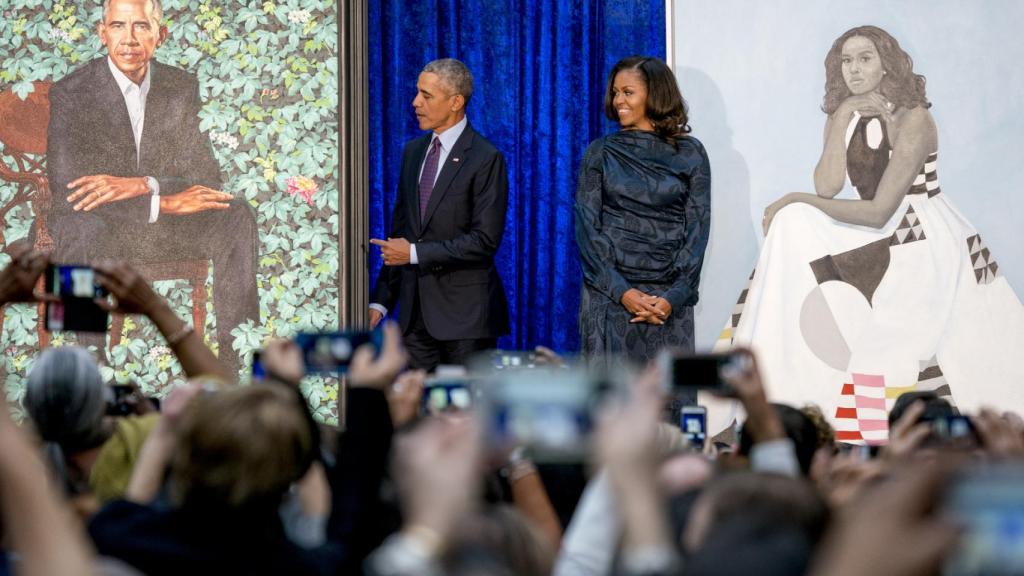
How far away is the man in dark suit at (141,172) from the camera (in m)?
5.25

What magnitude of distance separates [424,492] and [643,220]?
3401 mm

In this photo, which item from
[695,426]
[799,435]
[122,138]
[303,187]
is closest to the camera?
[799,435]

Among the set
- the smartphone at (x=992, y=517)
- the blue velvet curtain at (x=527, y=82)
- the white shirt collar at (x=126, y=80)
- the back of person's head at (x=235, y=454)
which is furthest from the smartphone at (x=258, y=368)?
the white shirt collar at (x=126, y=80)

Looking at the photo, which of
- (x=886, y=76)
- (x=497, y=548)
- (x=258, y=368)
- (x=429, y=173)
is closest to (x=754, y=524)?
(x=497, y=548)

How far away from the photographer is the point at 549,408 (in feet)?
5.34

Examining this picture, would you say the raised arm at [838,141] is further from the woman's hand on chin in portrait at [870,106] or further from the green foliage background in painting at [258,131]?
the green foliage background in painting at [258,131]

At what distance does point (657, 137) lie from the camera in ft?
15.4

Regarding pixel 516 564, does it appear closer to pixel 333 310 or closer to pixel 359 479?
pixel 359 479

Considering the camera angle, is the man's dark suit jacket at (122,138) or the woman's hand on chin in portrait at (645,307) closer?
the woman's hand on chin in portrait at (645,307)

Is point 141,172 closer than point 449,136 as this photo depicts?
No

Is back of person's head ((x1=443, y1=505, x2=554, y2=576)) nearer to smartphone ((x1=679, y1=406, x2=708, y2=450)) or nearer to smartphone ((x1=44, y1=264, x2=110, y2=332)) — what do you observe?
smartphone ((x1=44, y1=264, x2=110, y2=332))

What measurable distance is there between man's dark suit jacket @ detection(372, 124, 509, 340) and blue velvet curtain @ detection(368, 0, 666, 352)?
68cm

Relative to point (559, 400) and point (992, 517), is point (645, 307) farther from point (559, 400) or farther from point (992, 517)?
point (992, 517)

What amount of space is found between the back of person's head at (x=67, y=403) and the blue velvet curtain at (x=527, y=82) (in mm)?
3302
